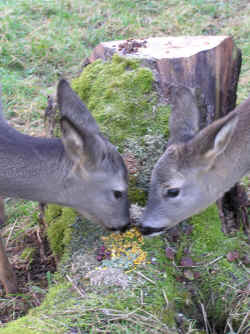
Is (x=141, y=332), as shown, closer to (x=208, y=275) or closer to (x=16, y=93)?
(x=208, y=275)

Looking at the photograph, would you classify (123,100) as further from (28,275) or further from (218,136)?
(28,275)

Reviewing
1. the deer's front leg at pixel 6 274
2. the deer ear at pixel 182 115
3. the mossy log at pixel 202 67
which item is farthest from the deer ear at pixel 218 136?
the deer's front leg at pixel 6 274

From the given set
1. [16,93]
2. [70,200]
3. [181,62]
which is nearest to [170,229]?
[70,200]

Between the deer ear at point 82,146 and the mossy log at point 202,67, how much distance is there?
84 cm

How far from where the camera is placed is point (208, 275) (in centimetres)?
317

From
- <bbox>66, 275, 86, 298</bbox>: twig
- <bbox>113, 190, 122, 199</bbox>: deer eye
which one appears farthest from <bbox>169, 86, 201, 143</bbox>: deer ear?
<bbox>66, 275, 86, 298</bbox>: twig

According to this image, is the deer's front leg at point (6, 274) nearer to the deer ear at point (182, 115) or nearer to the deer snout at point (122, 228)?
the deer snout at point (122, 228)

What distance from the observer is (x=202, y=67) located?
155 inches

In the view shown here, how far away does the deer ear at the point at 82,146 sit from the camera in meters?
3.09

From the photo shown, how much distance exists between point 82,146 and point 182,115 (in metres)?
0.76

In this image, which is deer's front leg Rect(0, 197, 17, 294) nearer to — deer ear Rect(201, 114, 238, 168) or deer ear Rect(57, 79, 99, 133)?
deer ear Rect(57, 79, 99, 133)

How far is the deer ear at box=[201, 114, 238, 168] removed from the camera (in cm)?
308

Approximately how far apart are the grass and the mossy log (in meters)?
0.95

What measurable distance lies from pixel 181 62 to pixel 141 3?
16.0 feet
